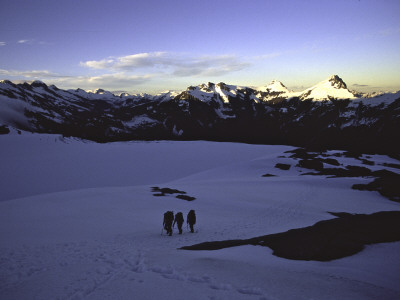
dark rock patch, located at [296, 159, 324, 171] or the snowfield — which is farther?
dark rock patch, located at [296, 159, 324, 171]

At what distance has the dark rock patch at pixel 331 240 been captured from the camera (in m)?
9.41

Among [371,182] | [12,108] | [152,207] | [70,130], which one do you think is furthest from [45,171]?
[12,108]

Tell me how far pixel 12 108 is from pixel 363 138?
26809 centimetres

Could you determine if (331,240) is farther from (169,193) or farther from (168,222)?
(169,193)

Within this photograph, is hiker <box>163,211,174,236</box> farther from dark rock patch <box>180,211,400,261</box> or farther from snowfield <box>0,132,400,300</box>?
dark rock patch <box>180,211,400,261</box>

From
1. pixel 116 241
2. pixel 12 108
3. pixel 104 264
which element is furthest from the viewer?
pixel 12 108

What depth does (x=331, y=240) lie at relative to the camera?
10.5 m

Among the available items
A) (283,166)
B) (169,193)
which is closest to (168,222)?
(169,193)

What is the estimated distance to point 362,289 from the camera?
263 inches

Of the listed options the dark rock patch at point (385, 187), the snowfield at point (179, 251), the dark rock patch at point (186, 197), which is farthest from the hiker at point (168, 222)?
the dark rock patch at point (385, 187)

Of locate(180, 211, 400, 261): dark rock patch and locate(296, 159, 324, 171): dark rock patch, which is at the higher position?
locate(180, 211, 400, 261): dark rock patch

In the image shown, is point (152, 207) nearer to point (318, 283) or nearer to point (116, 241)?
point (116, 241)

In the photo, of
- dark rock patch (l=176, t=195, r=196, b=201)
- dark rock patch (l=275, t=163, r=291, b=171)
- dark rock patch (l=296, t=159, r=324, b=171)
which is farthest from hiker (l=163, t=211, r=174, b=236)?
dark rock patch (l=296, t=159, r=324, b=171)

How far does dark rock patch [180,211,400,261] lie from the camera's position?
9.41m
